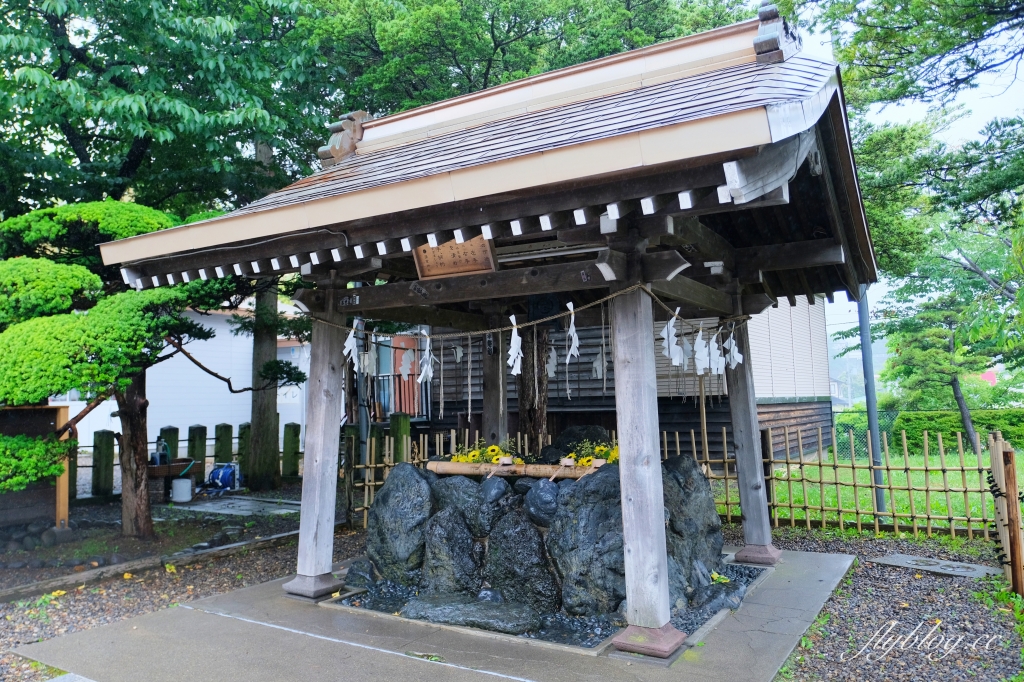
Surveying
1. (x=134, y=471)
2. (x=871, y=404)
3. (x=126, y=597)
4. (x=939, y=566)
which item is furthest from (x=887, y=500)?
(x=134, y=471)

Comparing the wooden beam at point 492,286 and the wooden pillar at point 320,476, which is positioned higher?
the wooden beam at point 492,286

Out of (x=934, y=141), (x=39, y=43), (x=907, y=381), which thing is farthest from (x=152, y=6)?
(x=907, y=381)

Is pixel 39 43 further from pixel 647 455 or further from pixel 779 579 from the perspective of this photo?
pixel 779 579

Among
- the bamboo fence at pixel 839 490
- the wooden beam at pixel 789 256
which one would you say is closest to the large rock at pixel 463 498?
the bamboo fence at pixel 839 490

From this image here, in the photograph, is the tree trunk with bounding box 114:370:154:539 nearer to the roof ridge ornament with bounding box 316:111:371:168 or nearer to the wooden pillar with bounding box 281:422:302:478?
the roof ridge ornament with bounding box 316:111:371:168

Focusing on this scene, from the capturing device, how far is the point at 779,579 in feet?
22.3

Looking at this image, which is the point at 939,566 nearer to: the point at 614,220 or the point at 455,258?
the point at 614,220

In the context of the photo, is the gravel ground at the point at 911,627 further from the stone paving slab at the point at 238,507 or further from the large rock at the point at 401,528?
the stone paving slab at the point at 238,507

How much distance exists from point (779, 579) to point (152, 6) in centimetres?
1040

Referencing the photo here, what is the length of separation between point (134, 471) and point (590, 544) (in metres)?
6.64

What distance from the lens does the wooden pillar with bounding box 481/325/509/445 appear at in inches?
351

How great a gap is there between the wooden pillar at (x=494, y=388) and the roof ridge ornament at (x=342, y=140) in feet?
9.10

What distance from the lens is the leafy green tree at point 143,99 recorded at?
8766mm

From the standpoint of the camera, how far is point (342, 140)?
8320 mm
